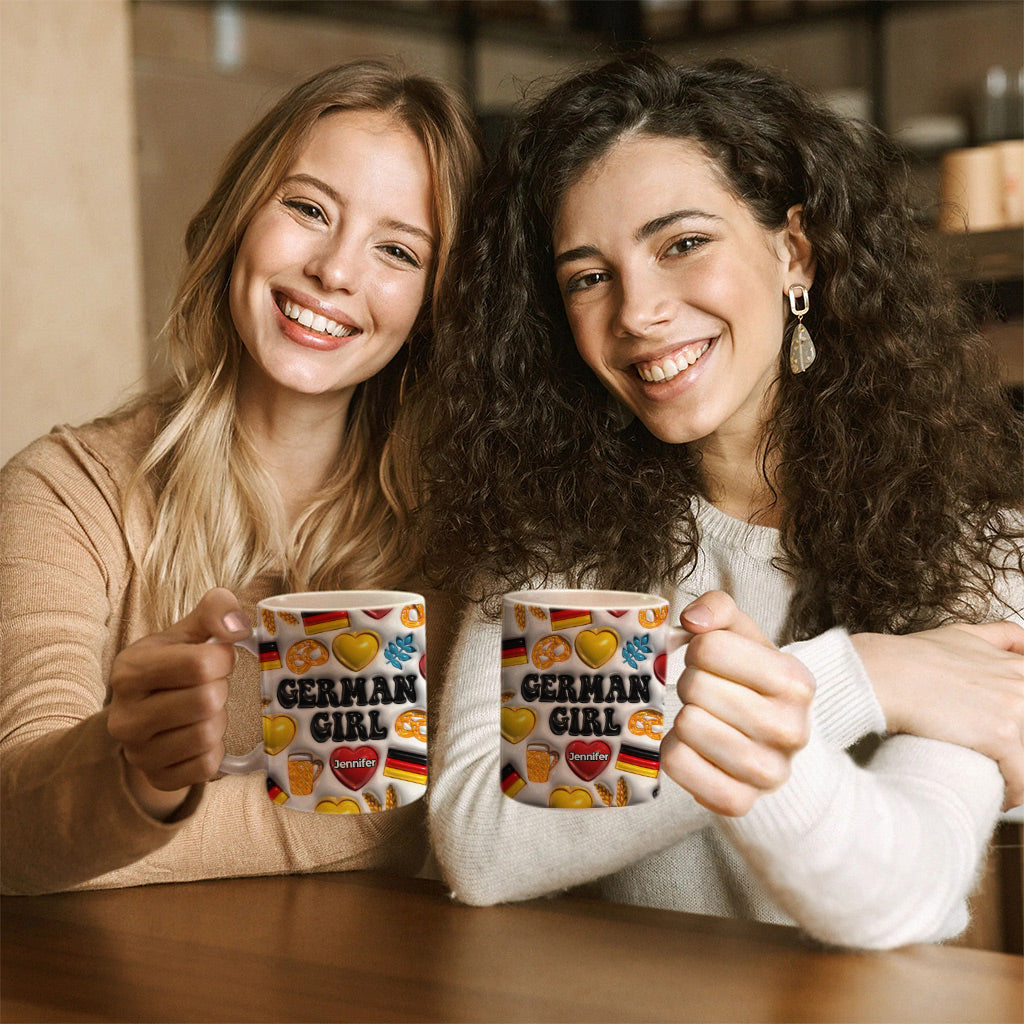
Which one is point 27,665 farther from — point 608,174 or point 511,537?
point 608,174

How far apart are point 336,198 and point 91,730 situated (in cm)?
63

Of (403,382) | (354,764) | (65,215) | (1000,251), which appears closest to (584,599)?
(354,764)

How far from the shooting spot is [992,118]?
3.46 m

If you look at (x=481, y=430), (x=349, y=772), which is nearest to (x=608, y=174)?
(x=481, y=430)

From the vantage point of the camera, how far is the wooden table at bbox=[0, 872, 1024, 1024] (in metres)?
0.75

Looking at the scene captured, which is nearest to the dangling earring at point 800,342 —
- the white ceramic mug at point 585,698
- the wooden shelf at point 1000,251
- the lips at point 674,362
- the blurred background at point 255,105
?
the lips at point 674,362

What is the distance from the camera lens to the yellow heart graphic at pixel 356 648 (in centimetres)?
79

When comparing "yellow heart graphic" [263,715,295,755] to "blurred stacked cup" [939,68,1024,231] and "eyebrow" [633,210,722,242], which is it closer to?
"eyebrow" [633,210,722,242]

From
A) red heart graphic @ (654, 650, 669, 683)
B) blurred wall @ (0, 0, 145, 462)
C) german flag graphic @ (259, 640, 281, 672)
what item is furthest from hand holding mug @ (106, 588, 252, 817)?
blurred wall @ (0, 0, 145, 462)

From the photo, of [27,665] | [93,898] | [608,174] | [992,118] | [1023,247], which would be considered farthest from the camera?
[992,118]

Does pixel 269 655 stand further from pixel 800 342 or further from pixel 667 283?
pixel 800 342

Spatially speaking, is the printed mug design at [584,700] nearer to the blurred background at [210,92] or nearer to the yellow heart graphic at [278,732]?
the yellow heart graphic at [278,732]

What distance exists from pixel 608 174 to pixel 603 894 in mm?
721

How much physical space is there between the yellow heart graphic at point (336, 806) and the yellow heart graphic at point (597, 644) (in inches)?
6.9
